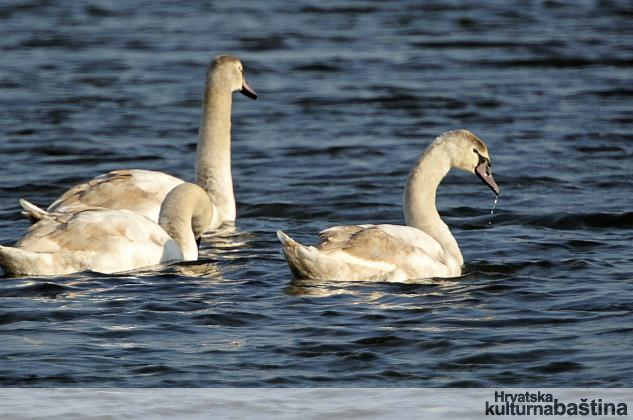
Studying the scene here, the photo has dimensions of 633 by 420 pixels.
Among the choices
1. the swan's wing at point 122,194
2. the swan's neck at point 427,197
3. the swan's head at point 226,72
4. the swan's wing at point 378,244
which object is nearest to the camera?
the swan's wing at point 378,244

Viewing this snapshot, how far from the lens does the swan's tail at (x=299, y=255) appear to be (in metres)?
10.6

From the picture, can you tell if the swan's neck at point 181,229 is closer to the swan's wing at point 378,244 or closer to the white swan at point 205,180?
the white swan at point 205,180

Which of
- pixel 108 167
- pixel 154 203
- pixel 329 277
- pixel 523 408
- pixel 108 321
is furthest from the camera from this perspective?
pixel 108 167

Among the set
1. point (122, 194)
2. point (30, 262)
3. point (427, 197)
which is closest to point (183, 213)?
point (122, 194)

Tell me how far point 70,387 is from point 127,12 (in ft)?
70.6

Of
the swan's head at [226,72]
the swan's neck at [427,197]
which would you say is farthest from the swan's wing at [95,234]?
the swan's head at [226,72]

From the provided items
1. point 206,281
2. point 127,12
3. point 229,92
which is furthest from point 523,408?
point 127,12

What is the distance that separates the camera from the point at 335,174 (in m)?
16.6

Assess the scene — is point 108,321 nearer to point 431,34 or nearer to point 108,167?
point 108,167

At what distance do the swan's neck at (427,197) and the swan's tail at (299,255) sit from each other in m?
1.35

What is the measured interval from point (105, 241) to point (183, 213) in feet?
2.78

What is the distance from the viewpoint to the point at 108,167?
17.3 m

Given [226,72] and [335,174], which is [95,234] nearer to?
[226,72]

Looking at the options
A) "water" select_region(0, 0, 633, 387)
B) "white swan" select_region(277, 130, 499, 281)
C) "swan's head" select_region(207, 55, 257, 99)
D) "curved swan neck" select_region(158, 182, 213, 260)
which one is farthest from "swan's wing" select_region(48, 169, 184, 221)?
"white swan" select_region(277, 130, 499, 281)
